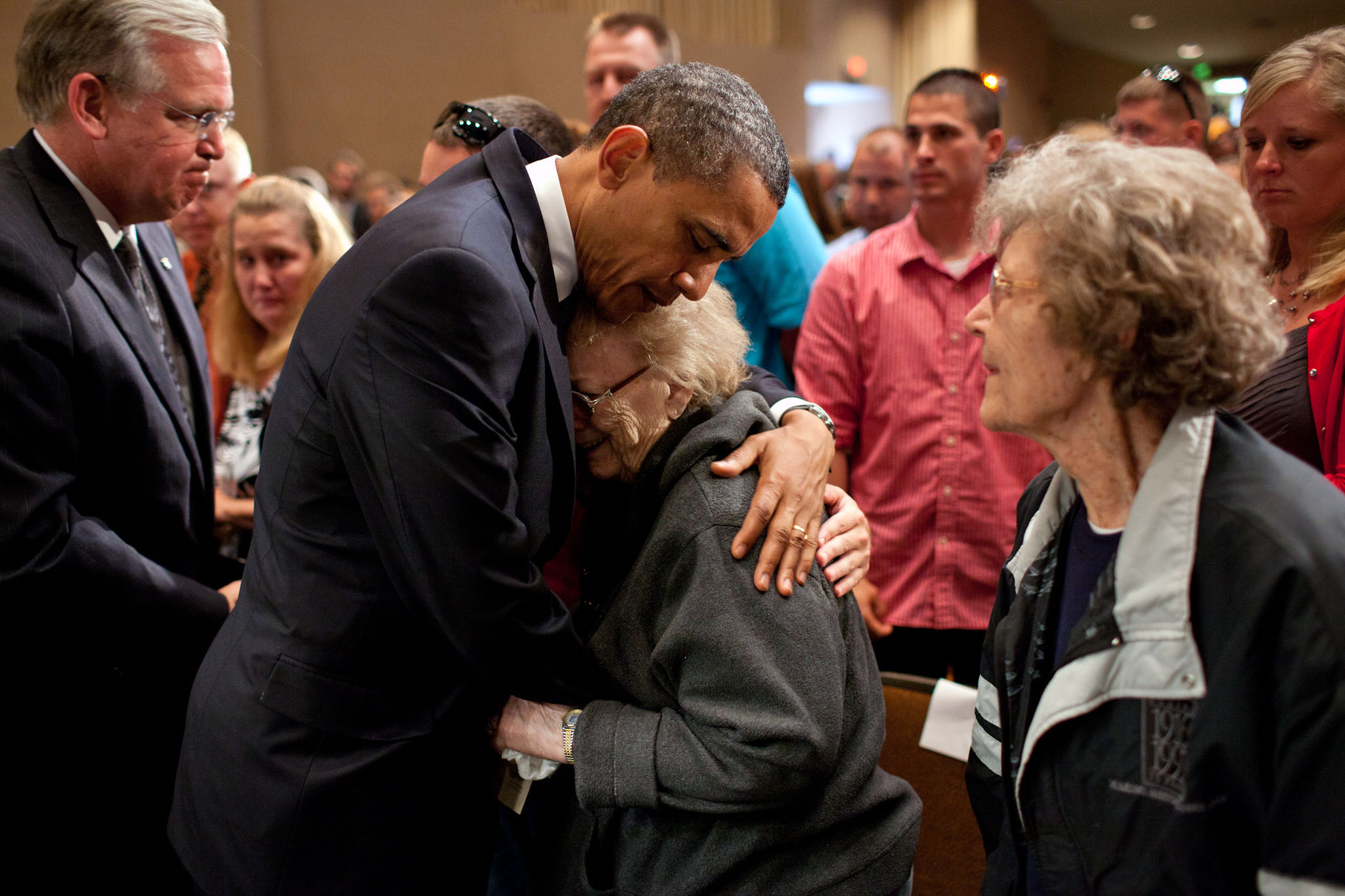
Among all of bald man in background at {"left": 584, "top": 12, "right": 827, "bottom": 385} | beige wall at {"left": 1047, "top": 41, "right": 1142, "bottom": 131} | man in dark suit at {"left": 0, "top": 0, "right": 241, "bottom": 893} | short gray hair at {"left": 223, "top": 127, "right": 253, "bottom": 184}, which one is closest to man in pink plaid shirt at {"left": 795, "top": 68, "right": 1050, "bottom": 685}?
bald man in background at {"left": 584, "top": 12, "right": 827, "bottom": 385}

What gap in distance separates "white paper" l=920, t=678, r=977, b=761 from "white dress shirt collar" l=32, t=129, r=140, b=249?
1789 mm

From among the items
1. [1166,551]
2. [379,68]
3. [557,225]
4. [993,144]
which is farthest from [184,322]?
[379,68]

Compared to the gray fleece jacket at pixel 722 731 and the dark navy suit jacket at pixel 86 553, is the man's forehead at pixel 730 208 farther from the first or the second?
the dark navy suit jacket at pixel 86 553

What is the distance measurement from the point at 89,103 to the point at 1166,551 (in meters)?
1.92

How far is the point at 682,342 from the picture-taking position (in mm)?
1515

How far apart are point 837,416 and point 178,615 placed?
169 centimetres

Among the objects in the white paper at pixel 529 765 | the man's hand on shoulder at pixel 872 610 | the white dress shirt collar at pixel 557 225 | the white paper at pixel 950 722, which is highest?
the white dress shirt collar at pixel 557 225

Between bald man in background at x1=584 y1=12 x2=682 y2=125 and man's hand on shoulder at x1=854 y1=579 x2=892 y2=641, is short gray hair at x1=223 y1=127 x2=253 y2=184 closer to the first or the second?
bald man in background at x1=584 y1=12 x2=682 y2=125

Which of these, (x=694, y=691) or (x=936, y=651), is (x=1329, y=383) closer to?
(x=694, y=691)

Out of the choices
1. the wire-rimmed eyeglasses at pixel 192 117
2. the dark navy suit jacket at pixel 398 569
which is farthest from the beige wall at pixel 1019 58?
the dark navy suit jacket at pixel 398 569

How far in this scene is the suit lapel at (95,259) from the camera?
176cm

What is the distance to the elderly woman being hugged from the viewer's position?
0.93m

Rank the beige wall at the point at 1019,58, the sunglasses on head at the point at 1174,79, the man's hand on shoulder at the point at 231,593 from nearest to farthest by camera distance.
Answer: the man's hand on shoulder at the point at 231,593, the sunglasses on head at the point at 1174,79, the beige wall at the point at 1019,58

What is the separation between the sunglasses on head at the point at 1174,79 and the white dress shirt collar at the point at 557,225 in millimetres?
2694
